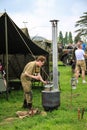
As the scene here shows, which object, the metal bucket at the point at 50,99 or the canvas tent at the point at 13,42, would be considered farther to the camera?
the canvas tent at the point at 13,42

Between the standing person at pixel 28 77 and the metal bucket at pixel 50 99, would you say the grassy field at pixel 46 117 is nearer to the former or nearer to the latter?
the metal bucket at pixel 50 99

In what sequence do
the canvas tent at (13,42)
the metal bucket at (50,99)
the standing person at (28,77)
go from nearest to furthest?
the metal bucket at (50,99) → the standing person at (28,77) → the canvas tent at (13,42)

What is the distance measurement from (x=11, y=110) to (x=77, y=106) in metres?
1.71

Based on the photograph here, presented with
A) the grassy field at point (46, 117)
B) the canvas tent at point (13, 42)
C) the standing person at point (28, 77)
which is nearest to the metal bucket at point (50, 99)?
the grassy field at point (46, 117)

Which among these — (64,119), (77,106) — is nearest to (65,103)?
(77,106)

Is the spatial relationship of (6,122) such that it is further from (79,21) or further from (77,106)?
(79,21)

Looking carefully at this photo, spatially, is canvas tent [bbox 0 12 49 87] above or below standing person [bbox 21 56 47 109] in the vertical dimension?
above

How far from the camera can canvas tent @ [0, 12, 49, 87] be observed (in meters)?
13.2

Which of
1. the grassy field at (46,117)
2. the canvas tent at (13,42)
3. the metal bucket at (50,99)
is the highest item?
the canvas tent at (13,42)

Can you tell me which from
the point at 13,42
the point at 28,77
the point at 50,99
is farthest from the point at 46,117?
the point at 13,42

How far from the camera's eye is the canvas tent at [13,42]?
13.2 m

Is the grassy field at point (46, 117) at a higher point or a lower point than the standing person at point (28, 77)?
lower

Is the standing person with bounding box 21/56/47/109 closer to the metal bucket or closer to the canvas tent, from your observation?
the metal bucket

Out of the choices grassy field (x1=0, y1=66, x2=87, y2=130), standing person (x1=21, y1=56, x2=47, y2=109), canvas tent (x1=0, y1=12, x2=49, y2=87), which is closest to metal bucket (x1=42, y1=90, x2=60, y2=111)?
grassy field (x1=0, y1=66, x2=87, y2=130)
